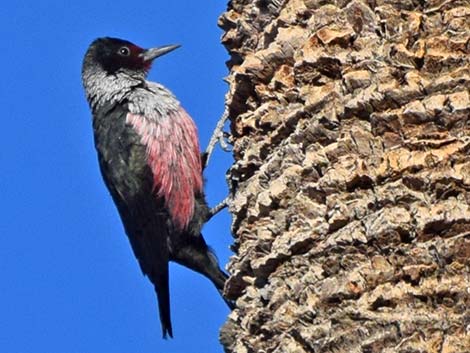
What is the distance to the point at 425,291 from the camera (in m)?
2.98

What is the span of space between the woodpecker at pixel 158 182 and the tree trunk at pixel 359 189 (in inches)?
94.2

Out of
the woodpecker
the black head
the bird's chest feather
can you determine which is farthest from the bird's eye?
the bird's chest feather

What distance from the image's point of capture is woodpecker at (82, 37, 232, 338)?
6.38 meters

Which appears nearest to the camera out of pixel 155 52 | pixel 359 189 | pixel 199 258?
pixel 359 189

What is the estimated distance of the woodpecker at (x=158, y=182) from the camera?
6375 mm

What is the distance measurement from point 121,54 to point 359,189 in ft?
13.9

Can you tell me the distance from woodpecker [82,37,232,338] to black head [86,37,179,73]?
57 cm

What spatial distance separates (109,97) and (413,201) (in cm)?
392

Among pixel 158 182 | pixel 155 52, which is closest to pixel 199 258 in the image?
pixel 158 182

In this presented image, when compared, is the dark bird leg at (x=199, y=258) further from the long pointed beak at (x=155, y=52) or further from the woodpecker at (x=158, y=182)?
the long pointed beak at (x=155, y=52)

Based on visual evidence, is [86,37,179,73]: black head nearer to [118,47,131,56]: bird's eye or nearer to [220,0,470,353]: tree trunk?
[118,47,131,56]: bird's eye

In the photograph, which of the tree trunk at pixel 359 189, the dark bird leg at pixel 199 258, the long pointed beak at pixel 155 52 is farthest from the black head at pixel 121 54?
the tree trunk at pixel 359 189

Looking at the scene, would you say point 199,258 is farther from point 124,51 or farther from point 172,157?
point 124,51

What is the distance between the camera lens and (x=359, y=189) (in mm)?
3307
